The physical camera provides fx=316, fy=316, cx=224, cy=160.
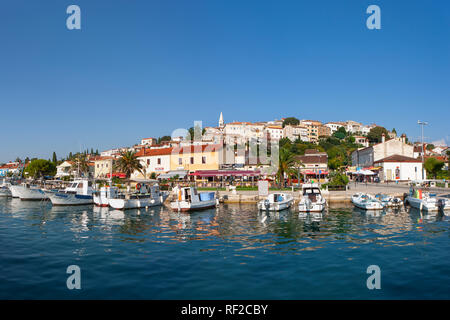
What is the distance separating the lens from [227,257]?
616 inches

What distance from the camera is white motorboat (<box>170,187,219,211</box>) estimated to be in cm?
3409

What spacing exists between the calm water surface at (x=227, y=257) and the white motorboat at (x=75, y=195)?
12.3 metres

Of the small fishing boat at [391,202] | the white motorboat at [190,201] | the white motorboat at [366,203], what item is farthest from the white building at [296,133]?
the white motorboat at [190,201]

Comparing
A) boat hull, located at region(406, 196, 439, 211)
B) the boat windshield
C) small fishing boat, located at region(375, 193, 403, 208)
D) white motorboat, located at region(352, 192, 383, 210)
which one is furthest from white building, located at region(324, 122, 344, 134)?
the boat windshield

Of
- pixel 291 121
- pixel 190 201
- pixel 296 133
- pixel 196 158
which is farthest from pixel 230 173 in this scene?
pixel 291 121

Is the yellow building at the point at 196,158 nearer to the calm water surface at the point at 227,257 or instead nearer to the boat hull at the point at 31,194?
the boat hull at the point at 31,194

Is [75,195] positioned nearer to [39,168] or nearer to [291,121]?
[39,168]

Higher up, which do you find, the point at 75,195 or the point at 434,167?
the point at 434,167

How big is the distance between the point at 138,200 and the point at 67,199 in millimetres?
10664

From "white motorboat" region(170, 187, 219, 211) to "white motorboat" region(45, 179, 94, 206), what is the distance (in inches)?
549

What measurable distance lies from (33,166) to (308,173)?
71.7 meters

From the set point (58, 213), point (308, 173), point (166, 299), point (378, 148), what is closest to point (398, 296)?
point (166, 299)

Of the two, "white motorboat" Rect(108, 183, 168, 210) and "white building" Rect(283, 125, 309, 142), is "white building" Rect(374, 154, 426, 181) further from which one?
"white building" Rect(283, 125, 309, 142)
